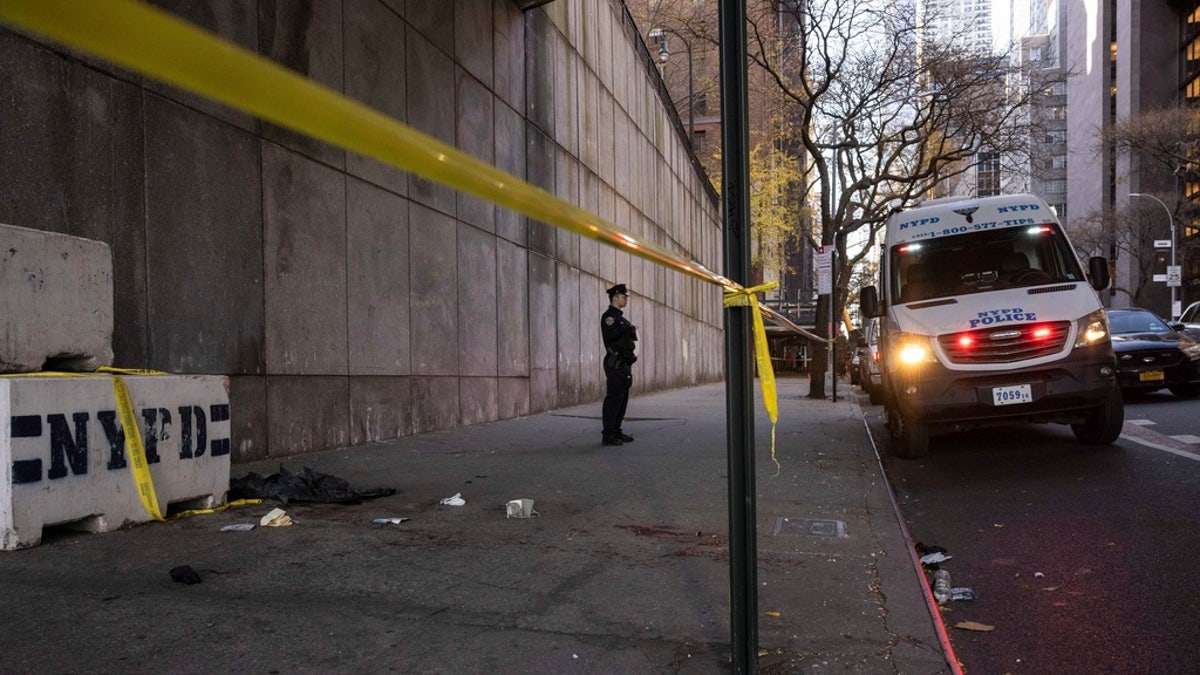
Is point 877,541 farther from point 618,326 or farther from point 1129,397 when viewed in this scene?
point 1129,397

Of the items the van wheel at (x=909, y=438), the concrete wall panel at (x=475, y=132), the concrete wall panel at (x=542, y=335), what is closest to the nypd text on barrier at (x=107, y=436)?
the van wheel at (x=909, y=438)

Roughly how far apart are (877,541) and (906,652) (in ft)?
6.02

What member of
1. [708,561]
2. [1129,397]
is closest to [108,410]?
[708,561]

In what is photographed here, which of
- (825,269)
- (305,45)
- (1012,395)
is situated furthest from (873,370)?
(305,45)

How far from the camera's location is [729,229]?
2875mm

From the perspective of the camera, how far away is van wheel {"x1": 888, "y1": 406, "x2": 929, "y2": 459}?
826cm

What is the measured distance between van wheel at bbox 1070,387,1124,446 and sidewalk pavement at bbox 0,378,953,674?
9.53ft

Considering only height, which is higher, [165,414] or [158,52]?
[158,52]

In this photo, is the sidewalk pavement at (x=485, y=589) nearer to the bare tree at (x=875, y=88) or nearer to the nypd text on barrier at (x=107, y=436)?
the nypd text on barrier at (x=107, y=436)

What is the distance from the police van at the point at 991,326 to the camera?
7641 millimetres

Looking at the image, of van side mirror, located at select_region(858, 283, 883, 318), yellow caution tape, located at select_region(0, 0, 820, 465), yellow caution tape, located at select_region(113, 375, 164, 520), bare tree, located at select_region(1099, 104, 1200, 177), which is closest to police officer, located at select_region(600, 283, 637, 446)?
van side mirror, located at select_region(858, 283, 883, 318)

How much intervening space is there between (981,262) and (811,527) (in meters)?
4.91

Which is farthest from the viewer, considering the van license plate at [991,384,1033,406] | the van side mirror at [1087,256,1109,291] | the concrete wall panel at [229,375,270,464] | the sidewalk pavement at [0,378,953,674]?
the van side mirror at [1087,256,1109,291]

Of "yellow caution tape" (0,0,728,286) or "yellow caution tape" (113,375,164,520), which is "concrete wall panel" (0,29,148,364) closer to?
"yellow caution tape" (113,375,164,520)
